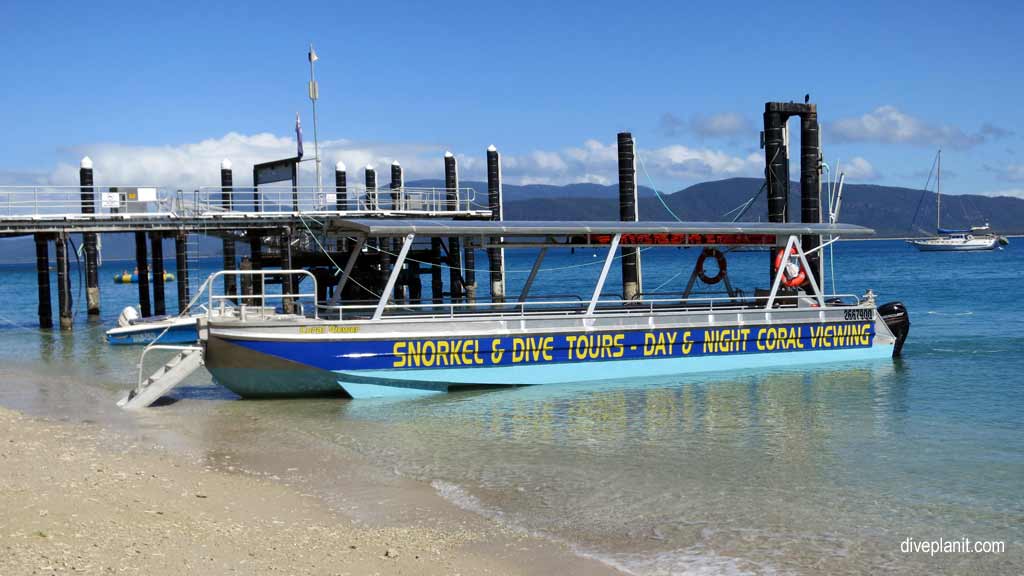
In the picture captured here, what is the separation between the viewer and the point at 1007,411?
18188 millimetres

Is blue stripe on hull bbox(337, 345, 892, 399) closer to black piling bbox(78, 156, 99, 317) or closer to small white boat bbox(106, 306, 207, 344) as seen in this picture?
small white boat bbox(106, 306, 207, 344)

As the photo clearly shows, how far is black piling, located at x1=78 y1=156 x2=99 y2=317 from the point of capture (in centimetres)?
3498

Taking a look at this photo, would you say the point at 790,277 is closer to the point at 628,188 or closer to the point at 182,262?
the point at 628,188

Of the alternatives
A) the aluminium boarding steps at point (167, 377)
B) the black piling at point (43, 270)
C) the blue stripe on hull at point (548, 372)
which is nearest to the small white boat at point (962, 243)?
the blue stripe on hull at point (548, 372)

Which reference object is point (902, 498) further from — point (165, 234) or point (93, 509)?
point (165, 234)

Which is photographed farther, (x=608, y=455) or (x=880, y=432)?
(x=880, y=432)

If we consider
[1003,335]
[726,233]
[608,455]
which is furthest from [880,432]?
[1003,335]

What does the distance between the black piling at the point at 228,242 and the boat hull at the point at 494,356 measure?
48.8 feet

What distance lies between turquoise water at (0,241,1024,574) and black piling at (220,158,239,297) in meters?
9.22

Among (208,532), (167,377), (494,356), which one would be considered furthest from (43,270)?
(208,532)

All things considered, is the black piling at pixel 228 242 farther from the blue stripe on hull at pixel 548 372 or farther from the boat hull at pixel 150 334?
the blue stripe on hull at pixel 548 372

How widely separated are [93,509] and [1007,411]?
51.0ft

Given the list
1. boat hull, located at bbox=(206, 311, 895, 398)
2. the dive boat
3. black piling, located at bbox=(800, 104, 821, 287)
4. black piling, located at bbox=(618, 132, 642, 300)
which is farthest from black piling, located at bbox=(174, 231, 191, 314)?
black piling, located at bbox=(800, 104, 821, 287)

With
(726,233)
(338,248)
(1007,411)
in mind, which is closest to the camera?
(1007,411)
